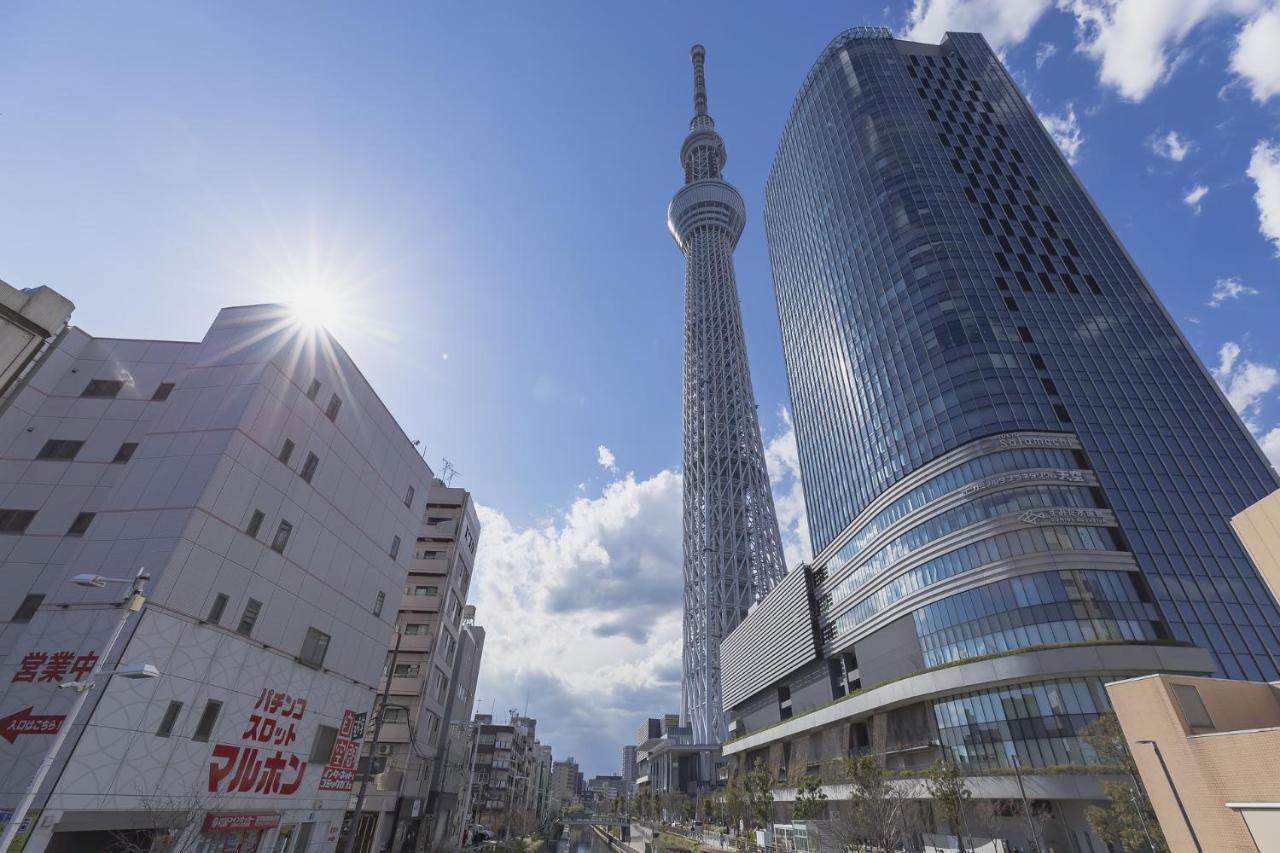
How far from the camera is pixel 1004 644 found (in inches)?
1681

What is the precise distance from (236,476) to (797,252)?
92494mm

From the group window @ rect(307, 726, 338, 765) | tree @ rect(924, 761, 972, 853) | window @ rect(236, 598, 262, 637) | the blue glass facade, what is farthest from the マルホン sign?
the blue glass facade

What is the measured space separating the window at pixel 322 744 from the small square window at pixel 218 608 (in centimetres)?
964

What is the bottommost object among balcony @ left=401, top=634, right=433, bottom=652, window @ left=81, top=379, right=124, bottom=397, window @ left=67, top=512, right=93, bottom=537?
window @ left=67, top=512, right=93, bottom=537

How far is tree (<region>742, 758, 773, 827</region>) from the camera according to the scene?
2285 inches

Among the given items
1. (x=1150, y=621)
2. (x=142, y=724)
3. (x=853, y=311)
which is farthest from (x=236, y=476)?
(x=853, y=311)

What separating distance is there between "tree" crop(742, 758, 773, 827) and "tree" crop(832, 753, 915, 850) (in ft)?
57.0

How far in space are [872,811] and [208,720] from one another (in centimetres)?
3584

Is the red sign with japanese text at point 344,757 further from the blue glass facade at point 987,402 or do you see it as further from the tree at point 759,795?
the blue glass facade at point 987,402

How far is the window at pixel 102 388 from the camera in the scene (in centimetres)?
2884

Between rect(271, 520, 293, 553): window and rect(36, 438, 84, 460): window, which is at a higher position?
rect(36, 438, 84, 460): window

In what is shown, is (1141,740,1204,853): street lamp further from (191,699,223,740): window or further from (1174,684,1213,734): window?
(191,699,223,740): window

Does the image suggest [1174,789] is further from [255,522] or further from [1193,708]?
[255,522]

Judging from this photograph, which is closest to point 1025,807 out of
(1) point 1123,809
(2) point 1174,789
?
(1) point 1123,809
